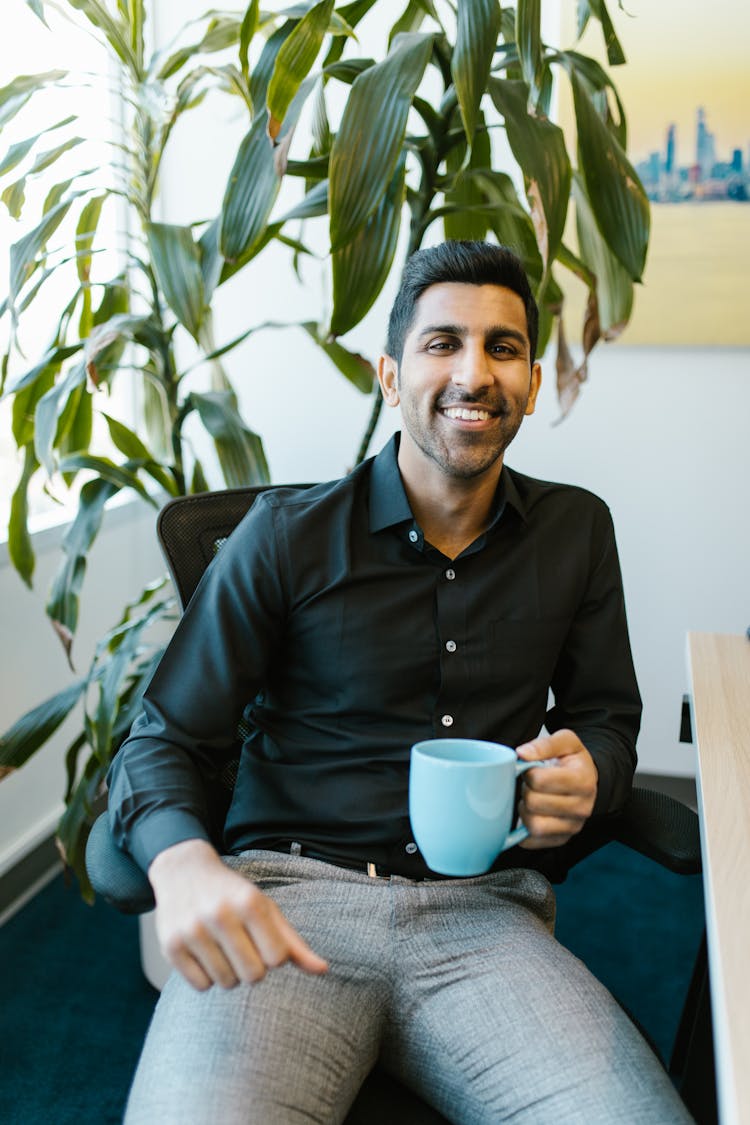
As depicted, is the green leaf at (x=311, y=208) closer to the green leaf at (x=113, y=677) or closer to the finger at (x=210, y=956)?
the green leaf at (x=113, y=677)

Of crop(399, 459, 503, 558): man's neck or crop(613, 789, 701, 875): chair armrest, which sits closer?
crop(613, 789, 701, 875): chair armrest

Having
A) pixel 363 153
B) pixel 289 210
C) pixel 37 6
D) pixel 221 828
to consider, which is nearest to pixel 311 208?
pixel 289 210

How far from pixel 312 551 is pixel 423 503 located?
16 centimetres

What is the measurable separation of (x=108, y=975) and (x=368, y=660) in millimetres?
1127

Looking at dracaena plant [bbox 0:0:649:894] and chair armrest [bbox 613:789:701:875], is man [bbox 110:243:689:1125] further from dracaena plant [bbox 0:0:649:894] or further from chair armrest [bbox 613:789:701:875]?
dracaena plant [bbox 0:0:649:894]

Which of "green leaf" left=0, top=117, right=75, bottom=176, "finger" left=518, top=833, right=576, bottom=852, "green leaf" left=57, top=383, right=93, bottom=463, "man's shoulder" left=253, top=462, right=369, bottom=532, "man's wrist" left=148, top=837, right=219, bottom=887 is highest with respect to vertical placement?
"green leaf" left=0, top=117, right=75, bottom=176

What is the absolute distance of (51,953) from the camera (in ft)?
6.81

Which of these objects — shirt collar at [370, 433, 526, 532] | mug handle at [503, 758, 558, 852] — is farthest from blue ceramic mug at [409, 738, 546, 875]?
shirt collar at [370, 433, 526, 532]

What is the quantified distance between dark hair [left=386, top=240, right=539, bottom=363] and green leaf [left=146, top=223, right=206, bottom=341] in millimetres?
391

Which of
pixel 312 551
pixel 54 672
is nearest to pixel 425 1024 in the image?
pixel 312 551

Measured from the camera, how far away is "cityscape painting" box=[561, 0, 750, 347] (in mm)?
2381

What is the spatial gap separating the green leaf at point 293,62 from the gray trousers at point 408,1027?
3.28 ft

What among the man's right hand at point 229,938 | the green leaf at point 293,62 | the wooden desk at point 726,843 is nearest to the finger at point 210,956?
the man's right hand at point 229,938

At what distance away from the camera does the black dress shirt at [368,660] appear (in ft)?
4.02
